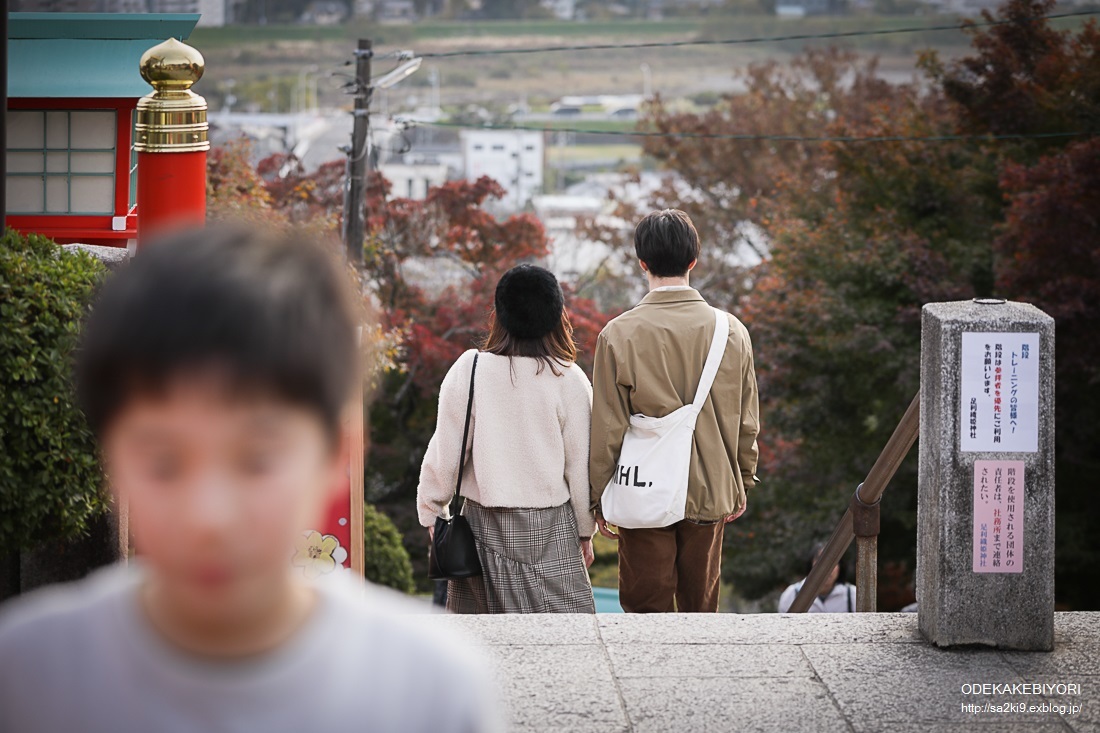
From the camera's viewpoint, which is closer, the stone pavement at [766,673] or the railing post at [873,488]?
the stone pavement at [766,673]

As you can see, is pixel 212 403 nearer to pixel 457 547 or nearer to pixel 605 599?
pixel 457 547

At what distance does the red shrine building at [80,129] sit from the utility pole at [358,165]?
27.6 feet

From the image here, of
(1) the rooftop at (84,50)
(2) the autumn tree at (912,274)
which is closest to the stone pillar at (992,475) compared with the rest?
(1) the rooftop at (84,50)

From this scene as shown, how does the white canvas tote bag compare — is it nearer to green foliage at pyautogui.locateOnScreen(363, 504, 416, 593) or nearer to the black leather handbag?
the black leather handbag

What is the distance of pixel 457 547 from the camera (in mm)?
4289

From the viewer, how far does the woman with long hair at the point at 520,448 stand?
4246 millimetres

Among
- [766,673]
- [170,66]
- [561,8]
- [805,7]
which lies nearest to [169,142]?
[170,66]

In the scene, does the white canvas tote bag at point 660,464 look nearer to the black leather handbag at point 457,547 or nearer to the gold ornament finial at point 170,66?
the black leather handbag at point 457,547

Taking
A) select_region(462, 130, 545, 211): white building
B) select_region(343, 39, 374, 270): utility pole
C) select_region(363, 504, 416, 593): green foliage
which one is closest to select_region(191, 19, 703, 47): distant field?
select_region(462, 130, 545, 211): white building

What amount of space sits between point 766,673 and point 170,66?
286 cm

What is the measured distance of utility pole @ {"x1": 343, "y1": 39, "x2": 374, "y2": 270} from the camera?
48.7 ft

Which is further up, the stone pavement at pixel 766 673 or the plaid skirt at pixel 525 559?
the plaid skirt at pixel 525 559

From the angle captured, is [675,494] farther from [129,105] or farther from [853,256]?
[853,256]

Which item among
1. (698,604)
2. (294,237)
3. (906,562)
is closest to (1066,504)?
(906,562)
